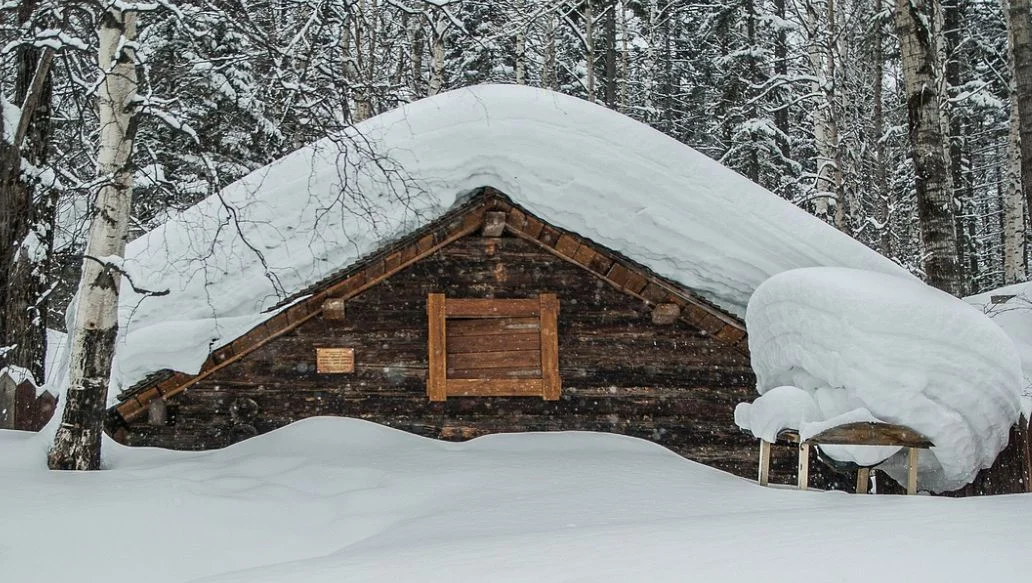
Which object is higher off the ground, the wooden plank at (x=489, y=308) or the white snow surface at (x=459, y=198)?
the white snow surface at (x=459, y=198)

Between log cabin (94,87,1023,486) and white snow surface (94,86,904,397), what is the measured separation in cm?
3

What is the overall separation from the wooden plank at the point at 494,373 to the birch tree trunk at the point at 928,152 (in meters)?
4.27

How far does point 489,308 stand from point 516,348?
49cm

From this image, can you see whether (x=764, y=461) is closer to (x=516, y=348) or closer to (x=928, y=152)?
(x=516, y=348)

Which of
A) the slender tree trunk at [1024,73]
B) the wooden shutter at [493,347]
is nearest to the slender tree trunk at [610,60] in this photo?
the slender tree trunk at [1024,73]

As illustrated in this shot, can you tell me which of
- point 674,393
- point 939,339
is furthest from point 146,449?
point 939,339

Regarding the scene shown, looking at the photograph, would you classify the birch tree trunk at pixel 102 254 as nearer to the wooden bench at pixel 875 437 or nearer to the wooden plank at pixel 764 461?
the wooden plank at pixel 764 461

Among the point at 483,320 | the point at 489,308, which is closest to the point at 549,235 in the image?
the point at 489,308

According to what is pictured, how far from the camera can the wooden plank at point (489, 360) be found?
852 cm

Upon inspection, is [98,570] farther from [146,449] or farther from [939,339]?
[939,339]

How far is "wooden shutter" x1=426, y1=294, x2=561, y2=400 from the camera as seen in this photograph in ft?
27.7

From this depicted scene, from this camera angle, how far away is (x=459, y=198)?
28.0ft

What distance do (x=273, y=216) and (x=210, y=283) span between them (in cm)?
107

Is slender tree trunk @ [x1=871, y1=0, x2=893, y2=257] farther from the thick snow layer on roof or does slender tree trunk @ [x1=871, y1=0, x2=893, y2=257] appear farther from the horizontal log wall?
the horizontal log wall
